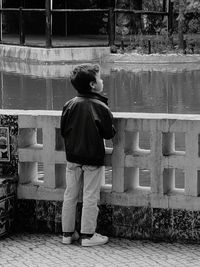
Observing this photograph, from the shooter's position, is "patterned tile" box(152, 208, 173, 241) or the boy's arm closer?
the boy's arm

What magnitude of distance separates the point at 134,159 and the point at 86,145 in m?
0.48

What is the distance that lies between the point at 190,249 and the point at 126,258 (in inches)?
21.4

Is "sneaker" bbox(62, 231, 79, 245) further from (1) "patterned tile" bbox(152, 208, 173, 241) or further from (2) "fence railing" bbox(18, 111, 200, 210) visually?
(1) "patterned tile" bbox(152, 208, 173, 241)

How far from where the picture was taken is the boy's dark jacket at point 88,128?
6258 mm

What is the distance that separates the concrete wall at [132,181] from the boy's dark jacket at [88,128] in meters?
0.31

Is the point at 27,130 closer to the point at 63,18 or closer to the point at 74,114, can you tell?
the point at 74,114

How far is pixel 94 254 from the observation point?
6.20 m

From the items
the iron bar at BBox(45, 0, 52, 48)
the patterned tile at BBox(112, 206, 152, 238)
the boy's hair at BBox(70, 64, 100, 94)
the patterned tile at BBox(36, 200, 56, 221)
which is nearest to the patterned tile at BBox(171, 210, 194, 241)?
the patterned tile at BBox(112, 206, 152, 238)

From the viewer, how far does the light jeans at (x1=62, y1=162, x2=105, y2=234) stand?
6.39 metres

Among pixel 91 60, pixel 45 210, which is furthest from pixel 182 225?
pixel 91 60

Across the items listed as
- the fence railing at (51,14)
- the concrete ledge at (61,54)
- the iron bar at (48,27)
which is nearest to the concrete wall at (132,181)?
the concrete ledge at (61,54)

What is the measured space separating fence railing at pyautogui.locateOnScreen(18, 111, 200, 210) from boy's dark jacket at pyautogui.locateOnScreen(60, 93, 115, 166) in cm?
30

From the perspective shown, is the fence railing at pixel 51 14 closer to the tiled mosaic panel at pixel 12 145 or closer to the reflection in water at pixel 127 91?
the reflection in water at pixel 127 91

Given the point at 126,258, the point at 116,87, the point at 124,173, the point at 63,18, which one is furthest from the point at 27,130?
the point at 63,18
